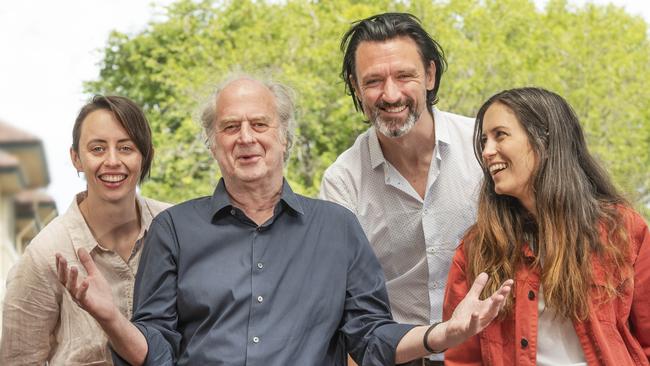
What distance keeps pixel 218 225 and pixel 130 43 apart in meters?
13.1

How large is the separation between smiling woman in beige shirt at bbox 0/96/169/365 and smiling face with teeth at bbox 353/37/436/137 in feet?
2.29

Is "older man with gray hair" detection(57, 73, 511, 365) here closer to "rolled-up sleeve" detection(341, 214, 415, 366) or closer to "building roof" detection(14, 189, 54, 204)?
"rolled-up sleeve" detection(341, 214, 415, 366)

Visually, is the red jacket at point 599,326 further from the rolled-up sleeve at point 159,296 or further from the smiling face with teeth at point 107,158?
the smiling face with teeth at point 107,158

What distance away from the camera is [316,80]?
44.2 ft

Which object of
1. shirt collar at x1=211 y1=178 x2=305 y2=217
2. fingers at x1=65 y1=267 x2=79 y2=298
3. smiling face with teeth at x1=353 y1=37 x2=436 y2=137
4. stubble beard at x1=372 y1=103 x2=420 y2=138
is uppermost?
smiling face with teeth at x1=353 y1=37 x2=436 y2=137

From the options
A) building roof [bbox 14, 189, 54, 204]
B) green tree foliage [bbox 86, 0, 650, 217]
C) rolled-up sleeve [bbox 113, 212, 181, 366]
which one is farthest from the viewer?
green tree foliage [bbox 86, 0, 650, 217]

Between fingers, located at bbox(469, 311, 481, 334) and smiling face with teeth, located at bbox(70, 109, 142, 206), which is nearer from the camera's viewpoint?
fingers, located at bbox(469, 311, 481, 334)

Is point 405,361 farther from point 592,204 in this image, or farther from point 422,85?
point 422,85

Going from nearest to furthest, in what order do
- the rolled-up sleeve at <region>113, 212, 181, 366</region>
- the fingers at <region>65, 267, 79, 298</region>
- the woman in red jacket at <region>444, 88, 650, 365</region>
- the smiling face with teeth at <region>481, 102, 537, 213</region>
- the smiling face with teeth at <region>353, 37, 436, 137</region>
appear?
the fingers at <region>65, 267, 79, 298</region>, the rolled-up sleeve at <region>113, 212, 181, 366</region>, the woman in red jacket at <region>444, 88, 650, 365</region>, the smiling face with teeth at <region>481, 102, 537, 213</region>, the smiling face with teeth at <region>353, 37, 436, 137</region>

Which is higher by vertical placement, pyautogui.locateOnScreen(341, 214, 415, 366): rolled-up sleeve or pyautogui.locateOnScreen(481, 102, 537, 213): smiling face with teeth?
pyautogui.locateOnScreen(481, 102, 537, 213): smiling face with teeth

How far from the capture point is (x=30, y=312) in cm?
288

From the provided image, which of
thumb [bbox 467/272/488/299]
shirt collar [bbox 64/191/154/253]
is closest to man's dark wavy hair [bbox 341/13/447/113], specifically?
shirt collar [bbox 64/191/154/253]

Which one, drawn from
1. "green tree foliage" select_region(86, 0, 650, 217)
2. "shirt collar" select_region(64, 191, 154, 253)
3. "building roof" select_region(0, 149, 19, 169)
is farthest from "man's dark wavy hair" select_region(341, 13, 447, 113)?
"green tree foliage" select_region(86, 0, 650, 217)

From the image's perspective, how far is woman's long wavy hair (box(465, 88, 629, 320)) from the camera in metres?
2.53
